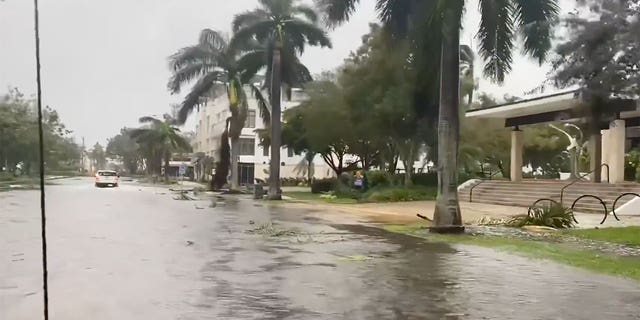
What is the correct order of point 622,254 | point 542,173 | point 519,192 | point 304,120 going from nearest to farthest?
1. point 622,254
2. point 519,192
3. point 304,120
4. point 542,173

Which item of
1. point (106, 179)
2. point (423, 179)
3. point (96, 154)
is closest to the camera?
point (96, 154)

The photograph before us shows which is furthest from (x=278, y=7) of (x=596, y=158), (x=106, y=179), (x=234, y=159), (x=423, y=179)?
(x=106, y=179)

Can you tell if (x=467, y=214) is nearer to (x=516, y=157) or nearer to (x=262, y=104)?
(x=516, y=157)

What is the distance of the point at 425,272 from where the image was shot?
1124cm

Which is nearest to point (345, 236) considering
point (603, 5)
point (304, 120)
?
point (603, 5)

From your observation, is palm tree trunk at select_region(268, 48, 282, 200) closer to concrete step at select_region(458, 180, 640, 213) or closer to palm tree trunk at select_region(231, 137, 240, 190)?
palm tree trunk at select_region(231, 137, 240, 190)

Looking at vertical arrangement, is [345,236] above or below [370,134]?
below

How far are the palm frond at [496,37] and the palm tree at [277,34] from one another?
67.7 feet

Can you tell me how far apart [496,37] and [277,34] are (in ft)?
70.6

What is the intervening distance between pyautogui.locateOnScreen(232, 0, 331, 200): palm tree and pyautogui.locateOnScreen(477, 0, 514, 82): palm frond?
67.7 feet

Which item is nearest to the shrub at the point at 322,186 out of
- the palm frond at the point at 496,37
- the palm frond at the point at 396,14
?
the palm frond at the point at 396,14

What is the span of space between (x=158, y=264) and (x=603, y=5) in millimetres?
10415

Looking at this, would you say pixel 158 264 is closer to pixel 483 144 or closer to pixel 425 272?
pixel 425 272

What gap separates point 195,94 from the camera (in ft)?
150
